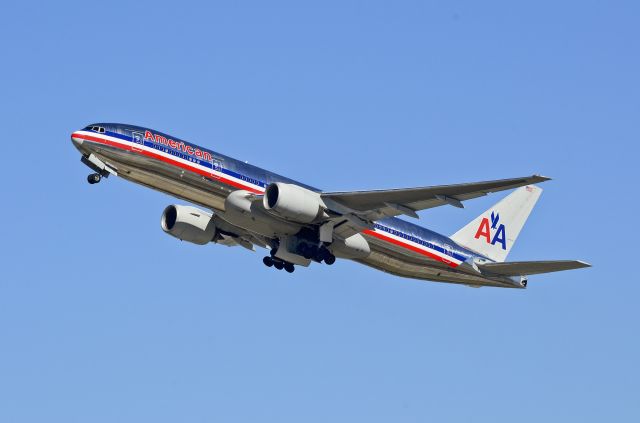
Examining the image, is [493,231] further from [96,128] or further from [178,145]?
[96,128]

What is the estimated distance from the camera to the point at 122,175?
5022cm

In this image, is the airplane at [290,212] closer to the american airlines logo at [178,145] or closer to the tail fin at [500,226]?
the american airlines logo at [178,145]

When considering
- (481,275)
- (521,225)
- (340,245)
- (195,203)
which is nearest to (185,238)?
(195,203)

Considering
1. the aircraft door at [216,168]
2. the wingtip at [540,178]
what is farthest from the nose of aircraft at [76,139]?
the wingtip at [540,178]

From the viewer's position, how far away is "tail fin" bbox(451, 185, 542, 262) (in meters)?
60.5

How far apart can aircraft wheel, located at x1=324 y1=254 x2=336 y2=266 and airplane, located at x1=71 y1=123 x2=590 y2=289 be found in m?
0.07

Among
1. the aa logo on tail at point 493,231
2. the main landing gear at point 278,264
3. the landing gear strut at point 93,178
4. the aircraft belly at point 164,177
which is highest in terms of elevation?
the aa logo on tail at point 493,231

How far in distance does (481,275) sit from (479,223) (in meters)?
4.48

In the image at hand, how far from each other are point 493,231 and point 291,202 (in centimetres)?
1613

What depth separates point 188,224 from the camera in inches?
2222

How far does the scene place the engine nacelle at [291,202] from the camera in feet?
163

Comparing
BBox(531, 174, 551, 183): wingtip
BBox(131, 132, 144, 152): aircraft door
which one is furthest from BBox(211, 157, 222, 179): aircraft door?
BBox(531, 174, 551, 183): wingtip

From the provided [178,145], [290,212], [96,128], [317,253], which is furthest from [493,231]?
[96,128]

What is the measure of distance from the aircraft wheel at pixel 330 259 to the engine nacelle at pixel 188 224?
6996mm
